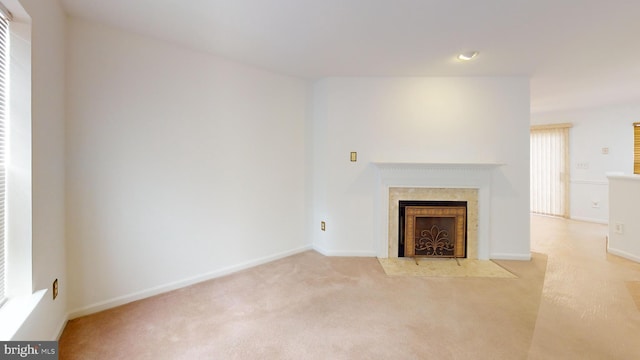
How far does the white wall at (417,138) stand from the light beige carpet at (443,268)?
32cm

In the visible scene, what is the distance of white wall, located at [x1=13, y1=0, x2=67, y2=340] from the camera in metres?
1.54

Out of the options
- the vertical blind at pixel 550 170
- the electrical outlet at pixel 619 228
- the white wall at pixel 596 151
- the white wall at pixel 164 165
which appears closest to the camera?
the white wall at pixel 164 165

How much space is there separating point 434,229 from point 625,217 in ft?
8.17

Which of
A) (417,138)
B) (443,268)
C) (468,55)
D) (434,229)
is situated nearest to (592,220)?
(434,229)

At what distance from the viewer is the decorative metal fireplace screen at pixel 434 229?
3.42 metres

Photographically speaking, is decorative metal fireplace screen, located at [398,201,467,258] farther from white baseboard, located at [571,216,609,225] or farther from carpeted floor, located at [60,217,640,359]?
white baseboard, located at [571,216,609,225]

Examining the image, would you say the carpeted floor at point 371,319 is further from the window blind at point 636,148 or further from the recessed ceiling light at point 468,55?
the window blind at point 636,148

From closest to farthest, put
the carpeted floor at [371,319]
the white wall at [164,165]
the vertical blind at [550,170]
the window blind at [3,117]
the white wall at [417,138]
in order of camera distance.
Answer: the window blind at [3,117], the carpeted floor at [371,319], the white wall at [164,165], the white wall at [417,138], the vertical blind at [550,170]

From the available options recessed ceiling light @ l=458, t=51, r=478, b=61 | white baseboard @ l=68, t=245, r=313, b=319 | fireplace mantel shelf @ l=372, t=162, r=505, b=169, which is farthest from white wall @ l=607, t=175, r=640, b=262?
white baseboard @ l=68, t=245, r=313, b=319

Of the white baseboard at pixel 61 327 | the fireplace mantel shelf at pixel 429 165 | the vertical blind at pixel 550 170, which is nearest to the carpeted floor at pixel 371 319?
the white baseboard at pixel 61 327

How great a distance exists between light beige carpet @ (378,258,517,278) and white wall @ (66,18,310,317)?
137cm

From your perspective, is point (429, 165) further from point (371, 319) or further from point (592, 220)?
point (592, 220)

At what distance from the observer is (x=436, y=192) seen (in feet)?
11.2

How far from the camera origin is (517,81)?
3324mm
